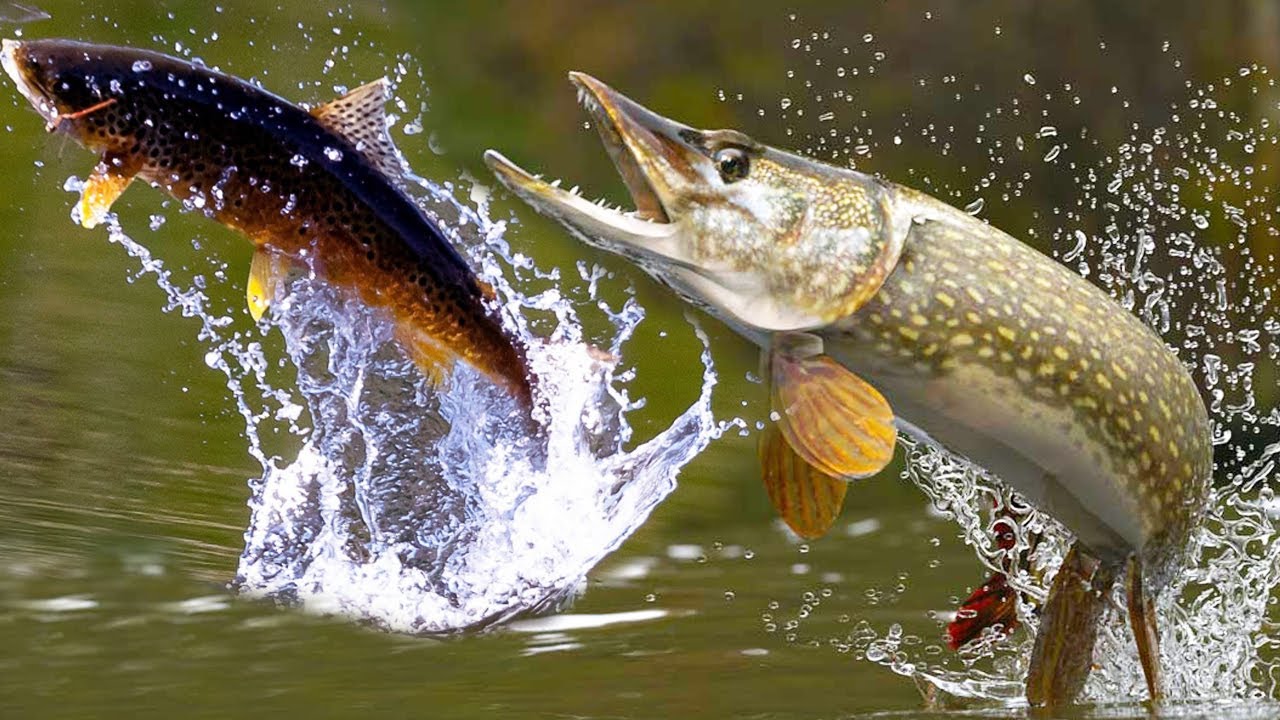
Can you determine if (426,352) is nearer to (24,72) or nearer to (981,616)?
(24,72)

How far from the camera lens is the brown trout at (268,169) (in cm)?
296

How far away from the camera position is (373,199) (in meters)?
3.15

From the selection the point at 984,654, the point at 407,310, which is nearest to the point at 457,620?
the point at 407,310

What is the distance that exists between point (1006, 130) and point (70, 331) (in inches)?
159

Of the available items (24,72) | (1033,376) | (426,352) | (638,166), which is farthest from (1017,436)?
(24,72)

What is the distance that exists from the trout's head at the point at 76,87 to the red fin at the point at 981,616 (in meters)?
1.81

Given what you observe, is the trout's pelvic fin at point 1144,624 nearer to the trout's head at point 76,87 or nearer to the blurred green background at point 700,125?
the blurred green background at point 700,125

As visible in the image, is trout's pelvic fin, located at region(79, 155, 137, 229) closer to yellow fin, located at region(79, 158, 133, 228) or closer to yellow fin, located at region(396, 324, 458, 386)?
yellow fin, located at region(79, 158, 133, 228)

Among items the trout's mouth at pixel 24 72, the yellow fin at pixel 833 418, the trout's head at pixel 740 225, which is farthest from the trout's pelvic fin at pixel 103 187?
the yellow fin at pixel 833 418

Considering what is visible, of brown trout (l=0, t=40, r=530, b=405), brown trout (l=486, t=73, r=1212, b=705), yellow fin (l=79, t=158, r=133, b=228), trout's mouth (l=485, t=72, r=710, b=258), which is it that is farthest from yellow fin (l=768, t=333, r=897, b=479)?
yellow fin (l=79, t=158, r=133, b=228)

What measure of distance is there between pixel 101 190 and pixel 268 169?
0.87ft

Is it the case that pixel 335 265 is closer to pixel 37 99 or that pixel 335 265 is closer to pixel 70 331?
pixel 37 99

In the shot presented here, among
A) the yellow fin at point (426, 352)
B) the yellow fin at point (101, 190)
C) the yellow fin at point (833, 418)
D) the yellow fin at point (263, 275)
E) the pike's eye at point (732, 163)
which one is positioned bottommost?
the yellow fin at point (833, 418)

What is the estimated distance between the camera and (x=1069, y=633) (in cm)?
358
